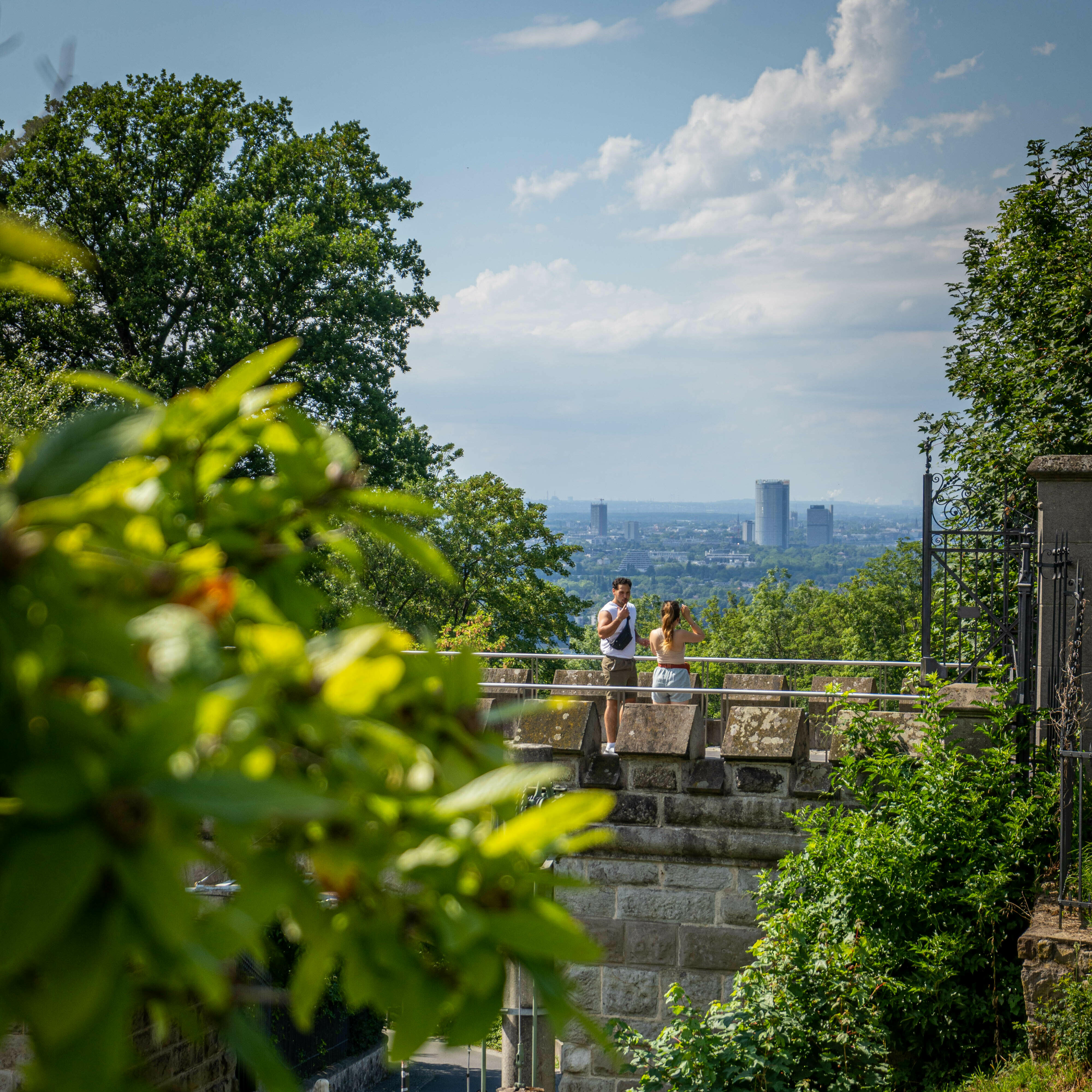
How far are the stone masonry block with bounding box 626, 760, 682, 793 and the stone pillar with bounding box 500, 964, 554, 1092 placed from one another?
4.33ft

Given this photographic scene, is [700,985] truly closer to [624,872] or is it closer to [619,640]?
[624,872]

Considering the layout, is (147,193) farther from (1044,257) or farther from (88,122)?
(1044,257)

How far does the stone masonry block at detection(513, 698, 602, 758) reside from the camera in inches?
240

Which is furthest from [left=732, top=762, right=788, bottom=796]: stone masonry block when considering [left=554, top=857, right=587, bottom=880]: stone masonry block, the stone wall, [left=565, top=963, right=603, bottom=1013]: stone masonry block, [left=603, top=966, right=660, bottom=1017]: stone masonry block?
[left=565, top=963, right=603, bottom=1013]: stone masonry block

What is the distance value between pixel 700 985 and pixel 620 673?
3.25 metres

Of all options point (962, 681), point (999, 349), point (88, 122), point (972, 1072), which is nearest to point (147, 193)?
point (88, 122)

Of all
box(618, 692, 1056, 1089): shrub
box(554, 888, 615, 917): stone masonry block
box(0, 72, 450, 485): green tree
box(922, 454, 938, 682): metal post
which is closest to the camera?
box(618, 692, 1056, 1089): shrub

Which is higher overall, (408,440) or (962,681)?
(408,440)

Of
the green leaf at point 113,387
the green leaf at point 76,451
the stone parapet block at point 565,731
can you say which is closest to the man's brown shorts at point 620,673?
the stone parapet block at point 565,731

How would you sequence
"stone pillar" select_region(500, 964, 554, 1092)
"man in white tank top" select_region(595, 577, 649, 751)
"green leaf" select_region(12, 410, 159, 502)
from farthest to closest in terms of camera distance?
"man in white tank top" select_region(595, 577, 649, 751) < "stone pillar" select_region(500, 964, 554, 1092) < "green leaf" select_region(12, 410, 159, 502)

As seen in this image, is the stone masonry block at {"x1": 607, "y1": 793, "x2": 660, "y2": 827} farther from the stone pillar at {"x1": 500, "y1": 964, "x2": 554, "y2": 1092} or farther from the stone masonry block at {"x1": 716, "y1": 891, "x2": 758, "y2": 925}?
the stone pillar at {"x1": 500, "y1": 964, "x2": 554, "y2": 1092}

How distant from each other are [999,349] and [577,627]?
61.7 ft

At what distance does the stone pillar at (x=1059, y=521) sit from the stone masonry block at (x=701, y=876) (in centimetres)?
225

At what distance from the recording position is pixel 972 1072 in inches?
198
